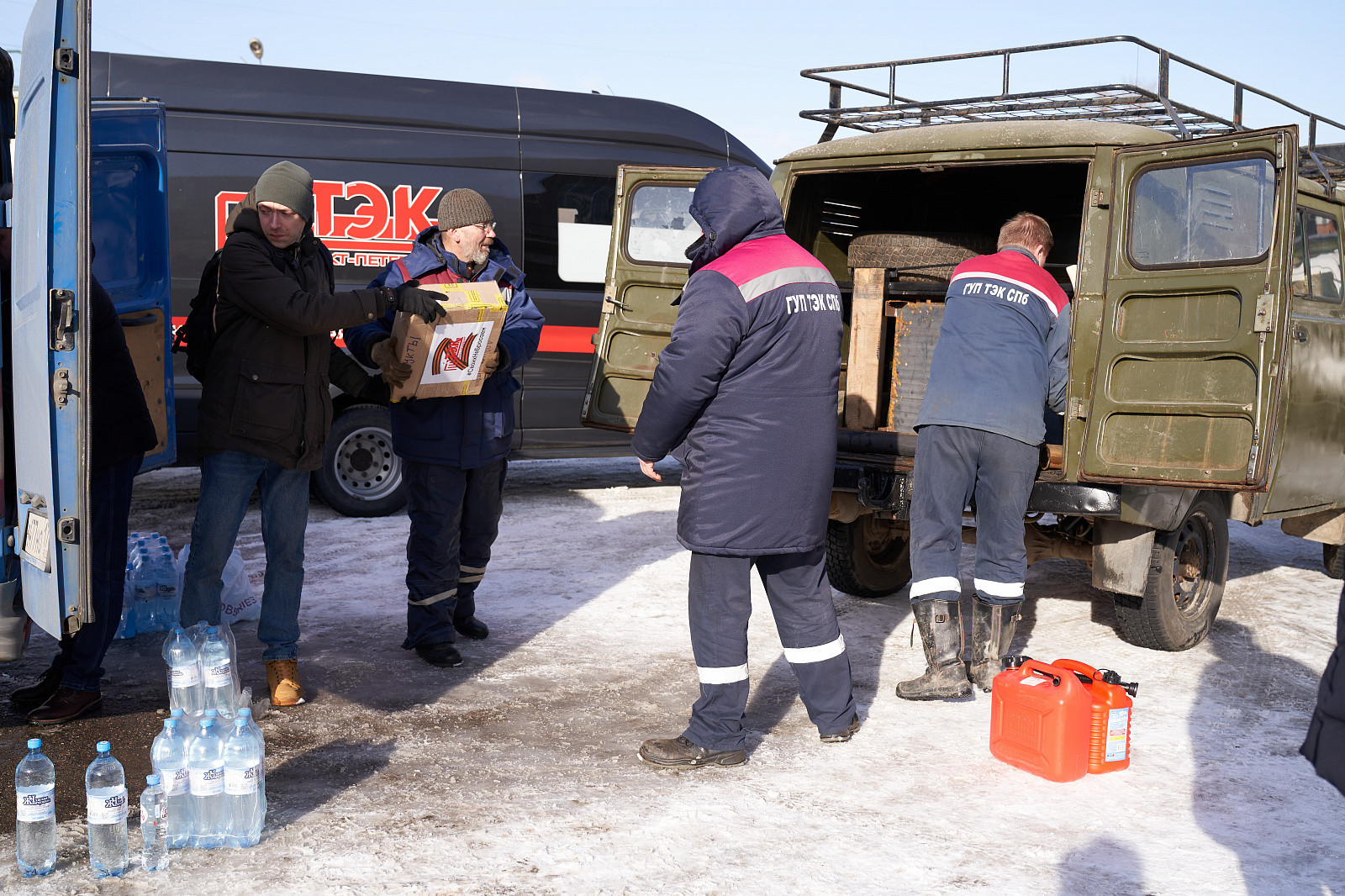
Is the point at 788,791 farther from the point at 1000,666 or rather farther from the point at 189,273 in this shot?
the point at 189,273

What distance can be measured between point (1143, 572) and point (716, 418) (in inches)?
90.4

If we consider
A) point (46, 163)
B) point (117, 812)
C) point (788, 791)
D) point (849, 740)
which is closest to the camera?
point (117, 812)

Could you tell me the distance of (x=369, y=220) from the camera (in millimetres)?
7660

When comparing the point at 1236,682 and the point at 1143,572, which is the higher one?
Answer: the point at 1143,572

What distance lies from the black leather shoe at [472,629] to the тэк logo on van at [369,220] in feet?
10.7

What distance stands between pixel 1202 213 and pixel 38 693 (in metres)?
4.78

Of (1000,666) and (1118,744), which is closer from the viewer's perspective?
(1118,744)

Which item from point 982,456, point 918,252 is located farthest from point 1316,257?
point 982,456

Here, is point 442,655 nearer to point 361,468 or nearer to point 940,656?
point 940,656

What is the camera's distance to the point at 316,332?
4051 millimetres

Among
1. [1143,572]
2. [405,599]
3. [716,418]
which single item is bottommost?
[405,599]

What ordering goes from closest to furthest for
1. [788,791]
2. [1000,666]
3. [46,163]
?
[46,163] → [788,791] → [1000,666]

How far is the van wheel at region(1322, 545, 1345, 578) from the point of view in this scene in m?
6.84

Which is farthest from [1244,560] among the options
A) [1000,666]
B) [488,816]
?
[488,816]
